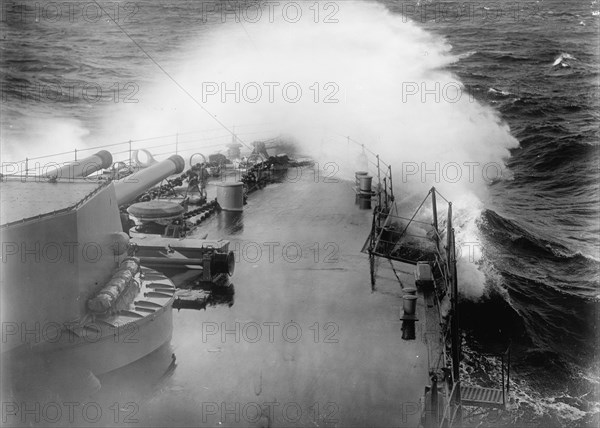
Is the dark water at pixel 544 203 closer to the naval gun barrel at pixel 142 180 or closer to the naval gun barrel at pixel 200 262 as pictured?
the naval gun barrel at pixel 200 262

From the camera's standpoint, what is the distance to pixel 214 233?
48.0 ft

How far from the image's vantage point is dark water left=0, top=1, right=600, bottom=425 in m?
12.3

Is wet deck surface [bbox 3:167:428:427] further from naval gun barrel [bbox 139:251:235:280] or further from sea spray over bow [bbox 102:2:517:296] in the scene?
sea spray over bow [bbox 102:2:517:296]

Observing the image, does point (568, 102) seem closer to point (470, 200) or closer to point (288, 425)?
point (470, 200)

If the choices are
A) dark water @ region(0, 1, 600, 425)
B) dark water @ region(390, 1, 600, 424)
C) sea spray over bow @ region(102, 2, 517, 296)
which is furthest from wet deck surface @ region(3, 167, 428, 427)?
sea spray over bow @ region(102, 2, 517, 296)

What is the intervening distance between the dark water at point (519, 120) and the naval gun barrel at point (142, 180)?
24.1ft

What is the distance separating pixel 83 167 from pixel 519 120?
84.5 ft

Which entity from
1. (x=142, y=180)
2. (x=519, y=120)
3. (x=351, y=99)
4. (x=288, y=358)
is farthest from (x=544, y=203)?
(x=288, y=358)

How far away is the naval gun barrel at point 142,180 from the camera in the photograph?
1312 centimetres

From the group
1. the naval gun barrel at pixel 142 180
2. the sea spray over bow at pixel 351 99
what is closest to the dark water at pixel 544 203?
the sea spray over bow at pixel 351 99

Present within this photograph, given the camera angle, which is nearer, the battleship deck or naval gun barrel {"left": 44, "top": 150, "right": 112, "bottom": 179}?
the battleship deck

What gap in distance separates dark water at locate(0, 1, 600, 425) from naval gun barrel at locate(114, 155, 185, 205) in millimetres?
7353

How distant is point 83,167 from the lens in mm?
12008

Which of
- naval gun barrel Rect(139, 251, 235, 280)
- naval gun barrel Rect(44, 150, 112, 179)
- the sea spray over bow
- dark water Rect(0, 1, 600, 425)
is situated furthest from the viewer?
the sea spray over bow
